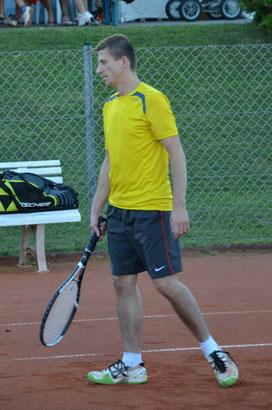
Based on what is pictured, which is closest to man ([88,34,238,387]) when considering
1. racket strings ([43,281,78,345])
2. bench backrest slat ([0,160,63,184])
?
racket strings ([43,281,78,345])

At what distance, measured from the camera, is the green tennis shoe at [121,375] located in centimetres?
470

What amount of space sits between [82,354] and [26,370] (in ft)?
1.55

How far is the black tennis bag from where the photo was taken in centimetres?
797

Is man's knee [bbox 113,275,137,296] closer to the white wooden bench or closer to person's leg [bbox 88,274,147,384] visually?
person's leg [bbox 88,274,147,384]

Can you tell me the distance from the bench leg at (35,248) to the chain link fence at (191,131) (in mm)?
767

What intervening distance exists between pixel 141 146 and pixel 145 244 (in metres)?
0.56

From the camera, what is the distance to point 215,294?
7055 millimetres

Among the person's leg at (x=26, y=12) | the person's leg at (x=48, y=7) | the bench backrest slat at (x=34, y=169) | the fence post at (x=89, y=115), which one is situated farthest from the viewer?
the person's leg at (x=48, y=7)

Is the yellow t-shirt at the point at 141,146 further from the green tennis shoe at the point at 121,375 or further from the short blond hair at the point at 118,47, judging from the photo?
the green tennis shoe at the point at 121,375

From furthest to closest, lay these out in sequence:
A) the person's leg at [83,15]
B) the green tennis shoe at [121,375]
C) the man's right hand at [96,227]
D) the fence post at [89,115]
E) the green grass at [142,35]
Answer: the person's leg at [83,15], the green grass at [142,35], the fence post at [89,115], the man's right hand at [96,227], the green tennis shoe at [121,375]

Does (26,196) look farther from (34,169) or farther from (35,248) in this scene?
(34,169)

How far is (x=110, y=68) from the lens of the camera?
4613 mm

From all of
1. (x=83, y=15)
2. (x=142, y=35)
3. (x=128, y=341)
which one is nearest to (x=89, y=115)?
(x=128, y=341)

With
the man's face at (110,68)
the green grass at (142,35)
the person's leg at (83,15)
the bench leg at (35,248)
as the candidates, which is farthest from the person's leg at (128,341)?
the person's leg at (83,15)
